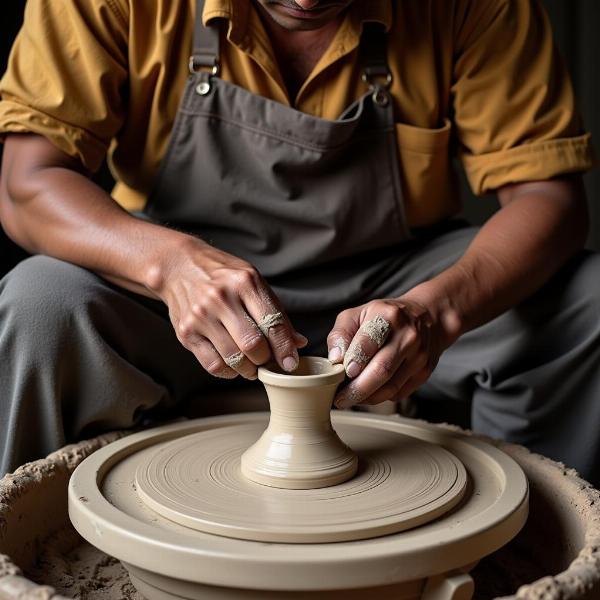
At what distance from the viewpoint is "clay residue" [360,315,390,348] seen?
122cm

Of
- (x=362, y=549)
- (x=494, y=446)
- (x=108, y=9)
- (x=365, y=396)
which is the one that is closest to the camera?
(x=362, y=549)

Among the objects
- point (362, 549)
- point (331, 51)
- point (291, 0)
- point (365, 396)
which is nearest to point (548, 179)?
point (331, 51)

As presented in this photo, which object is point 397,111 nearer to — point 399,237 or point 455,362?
point 399,237

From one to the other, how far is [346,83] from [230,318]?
2.25 feet

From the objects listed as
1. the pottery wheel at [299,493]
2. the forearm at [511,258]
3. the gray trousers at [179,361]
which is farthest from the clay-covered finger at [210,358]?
the forearm at [511,258]

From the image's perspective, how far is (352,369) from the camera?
47.1 inches

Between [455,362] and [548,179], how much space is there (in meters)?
0.43

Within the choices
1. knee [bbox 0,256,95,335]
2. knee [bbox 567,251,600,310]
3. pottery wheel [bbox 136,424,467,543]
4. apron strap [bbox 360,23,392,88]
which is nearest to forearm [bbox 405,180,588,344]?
knee [bbox 567,251,600,310]

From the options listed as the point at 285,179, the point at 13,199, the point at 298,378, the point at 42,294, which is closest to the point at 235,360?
the point at 298,378

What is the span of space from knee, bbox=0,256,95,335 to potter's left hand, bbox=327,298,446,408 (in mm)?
477

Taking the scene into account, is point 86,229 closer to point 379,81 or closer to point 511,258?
point 379,81

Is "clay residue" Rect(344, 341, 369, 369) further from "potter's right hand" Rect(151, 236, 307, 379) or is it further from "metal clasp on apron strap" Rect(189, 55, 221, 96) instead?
"metal clasp on apron strap" Rect(189, 55, 221, 96)

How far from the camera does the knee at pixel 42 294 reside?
139cm

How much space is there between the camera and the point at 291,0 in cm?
145
